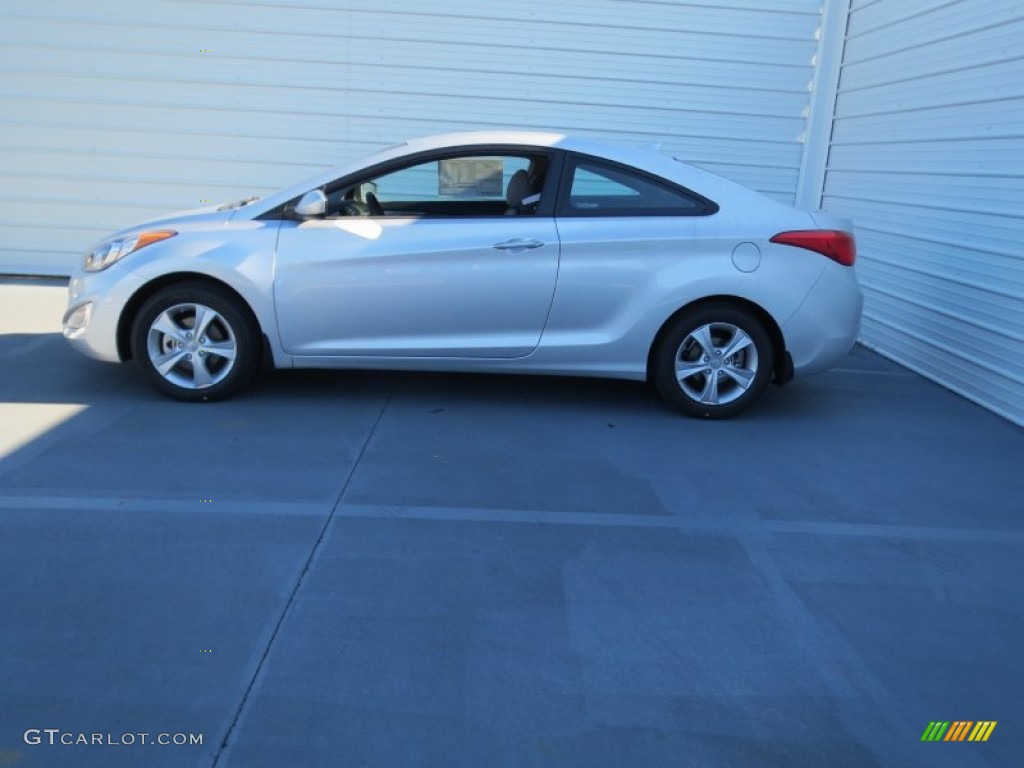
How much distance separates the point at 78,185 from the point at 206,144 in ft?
4.44

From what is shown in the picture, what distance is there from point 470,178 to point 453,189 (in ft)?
0.50

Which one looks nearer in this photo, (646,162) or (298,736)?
(298,736)

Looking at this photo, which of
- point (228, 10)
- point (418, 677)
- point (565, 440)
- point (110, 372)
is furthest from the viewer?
point (228, 10)

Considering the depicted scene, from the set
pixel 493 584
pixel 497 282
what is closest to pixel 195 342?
pixel 497 282

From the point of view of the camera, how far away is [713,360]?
18.5ft

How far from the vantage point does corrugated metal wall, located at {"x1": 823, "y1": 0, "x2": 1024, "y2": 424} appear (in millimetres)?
6238

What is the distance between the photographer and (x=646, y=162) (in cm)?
563

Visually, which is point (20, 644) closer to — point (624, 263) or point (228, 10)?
point (624, 263)

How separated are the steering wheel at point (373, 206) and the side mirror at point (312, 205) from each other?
32 cm

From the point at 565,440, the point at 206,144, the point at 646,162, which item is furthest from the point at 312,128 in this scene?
the point at 565,440

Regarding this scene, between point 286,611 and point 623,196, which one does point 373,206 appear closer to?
point 623,196

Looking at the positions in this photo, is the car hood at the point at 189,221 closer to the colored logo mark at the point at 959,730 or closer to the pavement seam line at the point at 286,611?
the pavement seam line at the point at 286,611

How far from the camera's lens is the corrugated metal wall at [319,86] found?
29.0 ft

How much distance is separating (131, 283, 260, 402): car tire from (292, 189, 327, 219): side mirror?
64 centimetres
